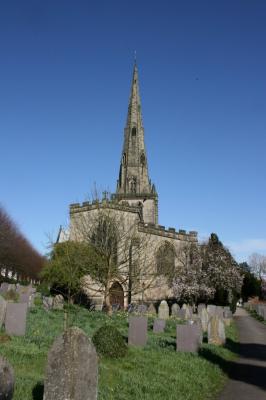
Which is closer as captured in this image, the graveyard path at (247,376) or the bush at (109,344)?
the graveyard path at (247,376)

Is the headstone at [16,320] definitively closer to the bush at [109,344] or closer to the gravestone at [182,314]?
the bush at [109,344]

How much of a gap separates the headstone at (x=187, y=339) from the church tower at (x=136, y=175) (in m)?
39.6

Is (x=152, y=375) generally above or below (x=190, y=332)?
below

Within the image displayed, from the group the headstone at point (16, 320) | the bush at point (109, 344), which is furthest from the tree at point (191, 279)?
the bush at point (109, 344)

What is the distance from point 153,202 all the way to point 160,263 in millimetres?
12963

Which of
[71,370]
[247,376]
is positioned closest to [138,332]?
[247,376]

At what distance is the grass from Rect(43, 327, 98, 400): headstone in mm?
1005

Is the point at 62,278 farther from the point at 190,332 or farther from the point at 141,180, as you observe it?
the point at 190,332

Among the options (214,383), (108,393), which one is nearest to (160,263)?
(214,383)

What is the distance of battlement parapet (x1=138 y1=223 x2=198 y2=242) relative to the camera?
150ft

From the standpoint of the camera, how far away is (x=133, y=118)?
59.7m

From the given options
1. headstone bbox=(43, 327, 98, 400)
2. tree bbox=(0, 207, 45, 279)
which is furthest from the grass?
tree bbox=(0, 207, 45, 279)

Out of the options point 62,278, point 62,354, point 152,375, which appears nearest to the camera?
point 62,354

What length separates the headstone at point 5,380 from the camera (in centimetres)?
550
